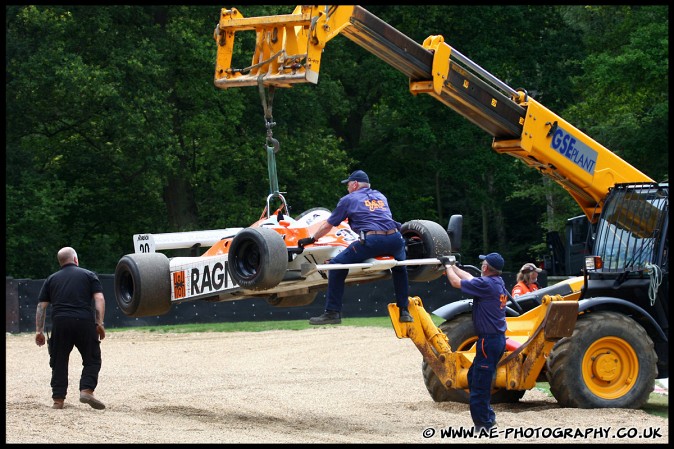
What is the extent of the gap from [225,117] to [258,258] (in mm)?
24574

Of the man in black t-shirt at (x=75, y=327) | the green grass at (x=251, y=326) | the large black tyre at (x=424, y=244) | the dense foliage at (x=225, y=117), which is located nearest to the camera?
the large black tyre at (x=424, y=244)

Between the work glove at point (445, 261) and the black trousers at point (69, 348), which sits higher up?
the work glove at point (445, 261)

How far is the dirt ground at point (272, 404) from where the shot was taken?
1131cm

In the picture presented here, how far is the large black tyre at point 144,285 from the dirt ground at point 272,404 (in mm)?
1227

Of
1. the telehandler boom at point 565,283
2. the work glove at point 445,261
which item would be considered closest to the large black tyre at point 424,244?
the telehandler boom at point 565,283

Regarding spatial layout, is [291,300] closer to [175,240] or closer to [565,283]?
[175,240]

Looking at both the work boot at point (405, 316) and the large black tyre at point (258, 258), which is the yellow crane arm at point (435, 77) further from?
the work boot at point (405, 316)

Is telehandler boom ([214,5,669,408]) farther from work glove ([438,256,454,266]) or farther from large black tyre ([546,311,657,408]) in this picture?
work glove ([438,256,454,266])

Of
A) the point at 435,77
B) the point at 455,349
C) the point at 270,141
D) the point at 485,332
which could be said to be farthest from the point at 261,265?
the point at 435,77

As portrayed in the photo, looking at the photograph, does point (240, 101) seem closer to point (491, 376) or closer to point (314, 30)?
point (314, 30)

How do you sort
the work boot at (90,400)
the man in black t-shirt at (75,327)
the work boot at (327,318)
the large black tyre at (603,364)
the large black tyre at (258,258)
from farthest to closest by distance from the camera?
1. the man in black t-shirt at (75,327)
2. the work boot at (90,400)
3. the large black tyre at (603,364)
4. the work boot at (327,318)
5. the large black tyre at (258,258)

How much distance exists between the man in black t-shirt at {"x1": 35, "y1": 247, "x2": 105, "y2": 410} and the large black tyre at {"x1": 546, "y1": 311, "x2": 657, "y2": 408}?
17.3 feet

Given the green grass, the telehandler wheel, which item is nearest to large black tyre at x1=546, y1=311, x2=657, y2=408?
the telehandler wheel

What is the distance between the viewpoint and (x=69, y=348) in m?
13.8
